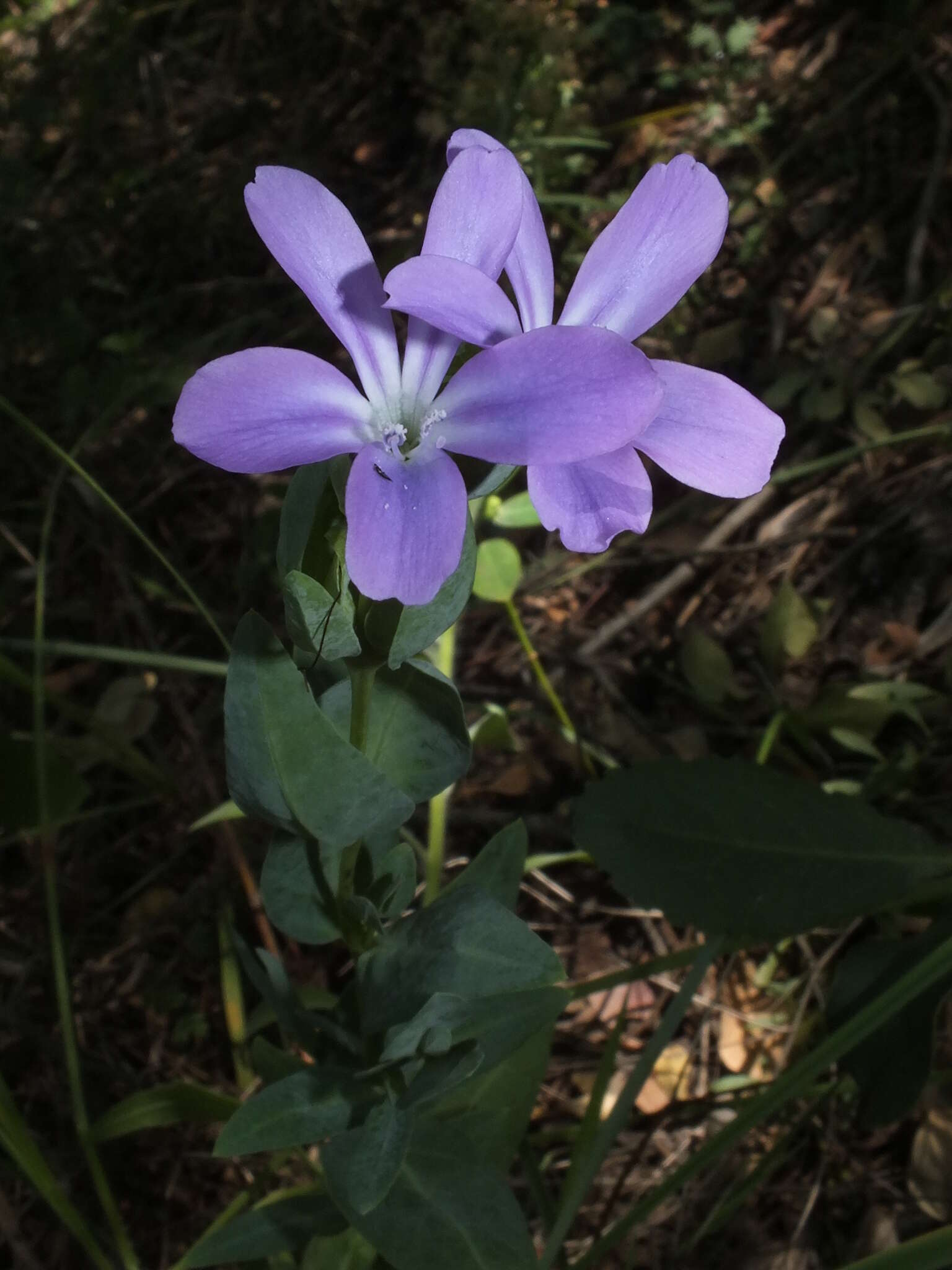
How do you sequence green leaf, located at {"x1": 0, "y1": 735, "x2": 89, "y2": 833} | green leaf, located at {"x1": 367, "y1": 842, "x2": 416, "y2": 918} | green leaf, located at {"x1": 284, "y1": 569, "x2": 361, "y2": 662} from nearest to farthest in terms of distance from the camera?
1. green leaf, located at {"x1": 284, "y1": 569, "x2": 361, "y2": 662}
2. green leaf, located at {"x1": 367, "y1": 842, "x2": 416, "y2": 918}
3. green leaf, located at {"x1": 0, "y1": 735, "x2": 89, "y2": 833}

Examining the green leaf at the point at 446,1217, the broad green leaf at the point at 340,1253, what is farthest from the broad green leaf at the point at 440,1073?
the broad green leaf at the point at 340,1253

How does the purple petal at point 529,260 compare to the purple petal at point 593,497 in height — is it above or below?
above

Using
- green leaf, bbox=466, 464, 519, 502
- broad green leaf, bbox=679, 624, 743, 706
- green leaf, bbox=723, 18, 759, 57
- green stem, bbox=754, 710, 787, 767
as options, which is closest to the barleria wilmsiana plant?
green leaf, bbox=466, 464, 519, 502

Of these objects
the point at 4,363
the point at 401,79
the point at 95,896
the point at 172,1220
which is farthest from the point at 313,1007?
the point at 401,79

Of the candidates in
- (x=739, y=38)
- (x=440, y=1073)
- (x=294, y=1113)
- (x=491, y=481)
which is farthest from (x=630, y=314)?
(x=739, y=38)

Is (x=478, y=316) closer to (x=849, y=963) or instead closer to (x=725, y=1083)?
(x=849, y=963)

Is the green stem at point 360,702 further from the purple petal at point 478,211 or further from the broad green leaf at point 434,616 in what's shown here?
the purple petal at point 478,211

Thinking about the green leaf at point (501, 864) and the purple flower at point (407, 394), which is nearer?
the purple flower at point (407, 394)

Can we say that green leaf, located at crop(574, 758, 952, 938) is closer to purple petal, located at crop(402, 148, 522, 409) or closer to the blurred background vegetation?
the blurred background vegetation
